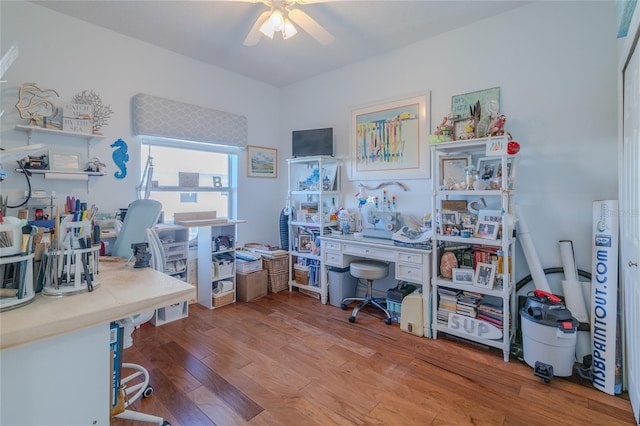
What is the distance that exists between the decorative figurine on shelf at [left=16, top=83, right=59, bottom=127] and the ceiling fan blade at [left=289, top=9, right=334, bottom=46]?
7.16 feet

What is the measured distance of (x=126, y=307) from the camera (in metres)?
0.98

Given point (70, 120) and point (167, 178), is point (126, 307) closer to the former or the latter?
point (70, 120)

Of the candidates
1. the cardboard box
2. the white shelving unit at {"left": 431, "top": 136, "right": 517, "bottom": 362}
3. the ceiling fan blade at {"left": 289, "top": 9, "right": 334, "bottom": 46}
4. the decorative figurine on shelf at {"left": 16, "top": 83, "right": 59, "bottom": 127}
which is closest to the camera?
the ceiling fan blade at {"left": 289, "top": 9, "right": 334, "bottom": 46}

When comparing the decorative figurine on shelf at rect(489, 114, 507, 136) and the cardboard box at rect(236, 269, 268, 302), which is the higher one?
the decorative figurine on shelf at rect(489, 114, 507, 136)

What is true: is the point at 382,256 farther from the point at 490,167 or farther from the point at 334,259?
the point at 490,167

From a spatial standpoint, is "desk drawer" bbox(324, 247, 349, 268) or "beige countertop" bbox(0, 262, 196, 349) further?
"desk drawer" bbox(324, 247, 349, 268)

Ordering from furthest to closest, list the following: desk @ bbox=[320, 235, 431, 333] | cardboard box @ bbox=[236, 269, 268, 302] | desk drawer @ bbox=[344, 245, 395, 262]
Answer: cardboard box @ bbox=[236, 269, 268, 302] → desk drawer @ bbox=[344, 245, 395, 262] → desk @ bbox=[320, 235, 431, 333]

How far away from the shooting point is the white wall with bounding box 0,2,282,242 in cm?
248

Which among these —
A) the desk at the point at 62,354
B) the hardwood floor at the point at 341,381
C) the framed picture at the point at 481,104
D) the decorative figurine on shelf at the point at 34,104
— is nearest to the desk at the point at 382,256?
the hardwood floor at the point at 341,381

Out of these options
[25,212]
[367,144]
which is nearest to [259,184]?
[367,144]

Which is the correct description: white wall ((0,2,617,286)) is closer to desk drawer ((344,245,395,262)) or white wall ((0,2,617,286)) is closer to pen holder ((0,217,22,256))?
desk drawer ((344,245,395,262))

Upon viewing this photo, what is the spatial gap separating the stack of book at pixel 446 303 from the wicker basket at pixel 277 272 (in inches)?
77.7

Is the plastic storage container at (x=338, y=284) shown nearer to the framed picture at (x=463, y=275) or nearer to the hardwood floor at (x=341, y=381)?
the hardwood floor at (x=341, y=381)

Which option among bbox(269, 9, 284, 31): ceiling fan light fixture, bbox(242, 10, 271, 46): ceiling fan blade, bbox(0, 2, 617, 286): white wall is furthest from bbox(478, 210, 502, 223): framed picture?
bbox(242, 10, 271, 46): ceiling fan blade
